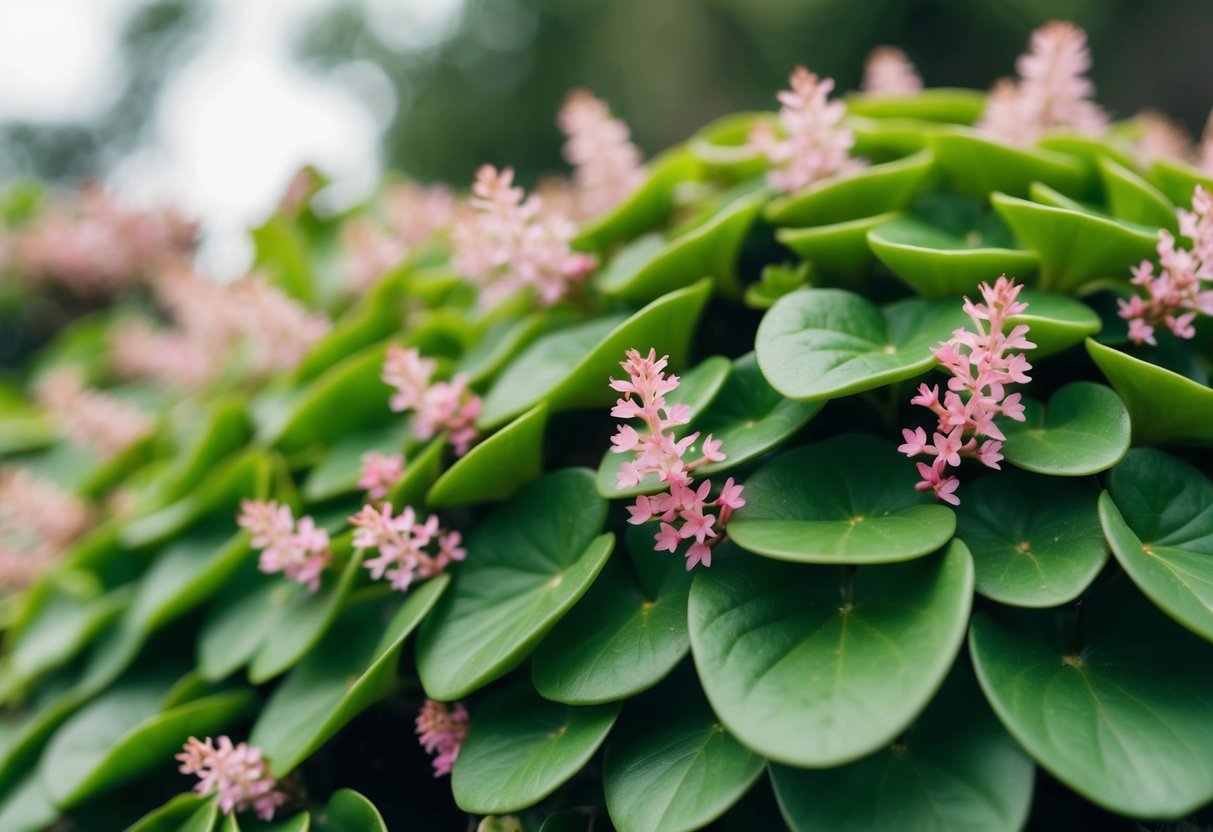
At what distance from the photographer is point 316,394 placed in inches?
44.1

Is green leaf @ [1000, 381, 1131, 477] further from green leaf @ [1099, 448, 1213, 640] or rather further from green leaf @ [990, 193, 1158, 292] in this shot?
green leaf @ [990, 193, 1158, 292]

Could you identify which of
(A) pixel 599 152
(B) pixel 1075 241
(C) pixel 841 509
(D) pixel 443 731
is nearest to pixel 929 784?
(C) pixel 841 509

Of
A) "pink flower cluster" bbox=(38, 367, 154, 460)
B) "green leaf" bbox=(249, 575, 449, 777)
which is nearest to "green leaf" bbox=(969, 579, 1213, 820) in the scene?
"green leaf" bbox=(249, 575, 449, 777)

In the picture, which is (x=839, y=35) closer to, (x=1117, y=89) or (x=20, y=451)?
(x=1117, y=89)

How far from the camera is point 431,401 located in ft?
3.14

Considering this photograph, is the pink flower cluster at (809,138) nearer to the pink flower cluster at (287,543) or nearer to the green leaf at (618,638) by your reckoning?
the green leaf at (618,638)

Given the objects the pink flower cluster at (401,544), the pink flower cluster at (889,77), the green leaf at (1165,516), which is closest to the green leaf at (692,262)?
the pink flower cluster at (401,544)

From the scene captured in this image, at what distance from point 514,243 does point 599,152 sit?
0.29 m

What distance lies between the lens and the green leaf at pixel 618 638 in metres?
0.71

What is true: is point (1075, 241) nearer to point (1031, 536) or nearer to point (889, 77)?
point (1031, 536)

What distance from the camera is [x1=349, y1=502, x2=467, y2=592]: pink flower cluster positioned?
86 centimetres

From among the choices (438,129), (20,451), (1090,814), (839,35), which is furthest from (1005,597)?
(438,129)

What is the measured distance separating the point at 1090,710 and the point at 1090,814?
0.17 m

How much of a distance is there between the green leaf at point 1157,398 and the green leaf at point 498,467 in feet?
1.72
